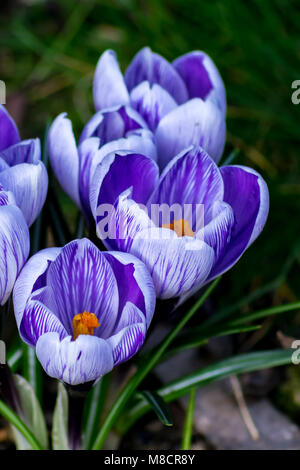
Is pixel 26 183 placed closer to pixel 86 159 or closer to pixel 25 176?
pixel 25 176

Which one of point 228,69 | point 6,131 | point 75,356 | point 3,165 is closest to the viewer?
point 75,356

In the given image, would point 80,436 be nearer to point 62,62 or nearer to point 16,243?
point 16,243

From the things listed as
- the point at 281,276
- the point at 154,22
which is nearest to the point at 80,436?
the point at 281,276

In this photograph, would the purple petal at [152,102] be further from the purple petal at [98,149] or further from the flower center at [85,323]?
the flower center at [85,323]

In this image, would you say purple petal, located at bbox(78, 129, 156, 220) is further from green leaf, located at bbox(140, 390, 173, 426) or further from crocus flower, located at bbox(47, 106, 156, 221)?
green leaf, located at bbox(140, 390, 173, 426)

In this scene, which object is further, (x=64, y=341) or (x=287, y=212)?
(x=287, y=212)

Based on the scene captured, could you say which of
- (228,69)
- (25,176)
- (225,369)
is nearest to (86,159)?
(25,176)
